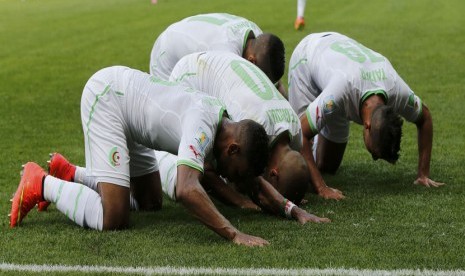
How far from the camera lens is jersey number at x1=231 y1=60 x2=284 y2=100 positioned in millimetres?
6754

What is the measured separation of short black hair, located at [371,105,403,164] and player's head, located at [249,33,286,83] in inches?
42.6

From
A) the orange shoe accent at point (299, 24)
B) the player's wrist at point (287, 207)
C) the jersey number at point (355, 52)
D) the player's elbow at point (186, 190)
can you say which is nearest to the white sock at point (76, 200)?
the player's elbow at point (186, 190)

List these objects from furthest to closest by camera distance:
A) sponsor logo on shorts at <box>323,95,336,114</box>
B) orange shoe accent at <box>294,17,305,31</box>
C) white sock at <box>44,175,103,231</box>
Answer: orange shoe accent at <box>294,17,305,31</box>
sponsor logo on shorts at <box>323,95,336,114</box>
white sock at <box>44,175,103,231</box>

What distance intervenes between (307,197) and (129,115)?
1699 millimetres

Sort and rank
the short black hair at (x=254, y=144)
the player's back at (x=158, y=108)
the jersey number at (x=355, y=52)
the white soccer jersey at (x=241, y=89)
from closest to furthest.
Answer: the short black hair at (x=254, y=144) → the player's back at (x=158, y=108) → the white soccer jersey at (x=241, y=89) → the jersey number at (x=355, y=52)

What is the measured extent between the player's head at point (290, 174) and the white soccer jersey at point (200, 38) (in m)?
1.71

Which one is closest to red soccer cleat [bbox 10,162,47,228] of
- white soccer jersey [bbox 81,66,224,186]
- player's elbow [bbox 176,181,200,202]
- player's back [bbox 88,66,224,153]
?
white soccer jersey [bbox 81,66,224,186]

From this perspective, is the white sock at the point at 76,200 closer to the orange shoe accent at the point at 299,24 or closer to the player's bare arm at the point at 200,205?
the player's bare arm at the point at 200,205

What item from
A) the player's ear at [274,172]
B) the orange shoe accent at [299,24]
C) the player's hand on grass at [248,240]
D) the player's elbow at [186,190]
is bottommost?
the orange shoe accent at [299,24]

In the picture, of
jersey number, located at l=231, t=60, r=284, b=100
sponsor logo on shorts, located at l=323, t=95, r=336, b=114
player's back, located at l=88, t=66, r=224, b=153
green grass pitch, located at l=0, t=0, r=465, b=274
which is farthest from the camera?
sponsor logo on shorts, located at l=323, t=95, r=336, b=114

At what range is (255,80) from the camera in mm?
6855

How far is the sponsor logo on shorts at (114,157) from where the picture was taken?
20.6ft

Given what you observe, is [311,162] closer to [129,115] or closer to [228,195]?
[228,195]

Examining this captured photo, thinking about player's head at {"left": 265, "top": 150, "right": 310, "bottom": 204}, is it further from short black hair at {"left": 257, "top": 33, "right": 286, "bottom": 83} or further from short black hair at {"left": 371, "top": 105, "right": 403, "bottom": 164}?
short black hair at {"left": 257, "top": 33, "right": 286, "bottom": 83}
